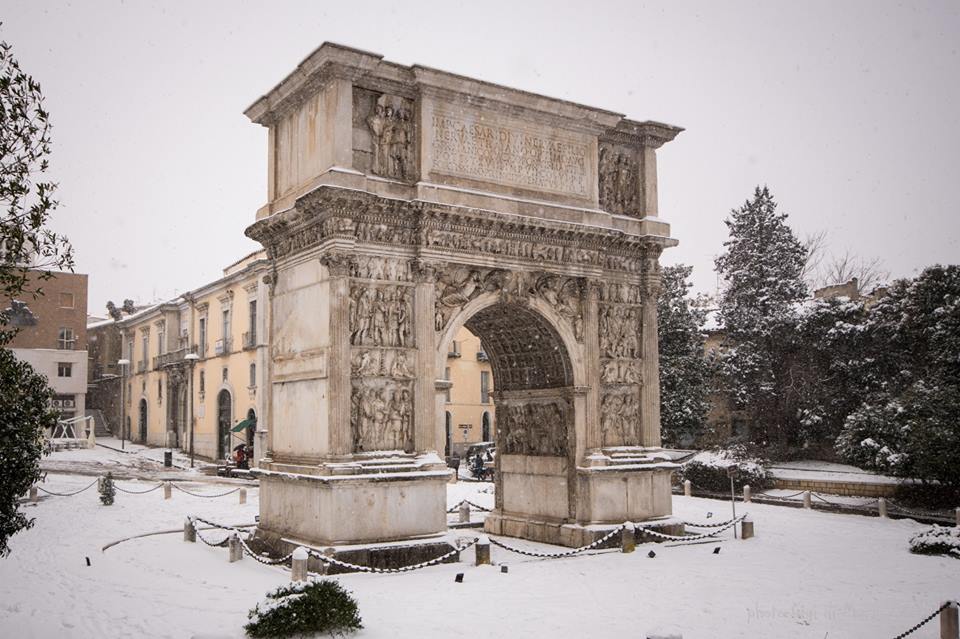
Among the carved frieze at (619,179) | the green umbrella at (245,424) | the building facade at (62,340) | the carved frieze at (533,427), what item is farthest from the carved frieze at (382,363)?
the building facade at (62,340)

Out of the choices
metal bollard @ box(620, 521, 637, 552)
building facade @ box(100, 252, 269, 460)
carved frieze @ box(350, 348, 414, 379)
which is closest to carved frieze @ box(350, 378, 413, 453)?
carved frieze @ box(350, 348, 414, 379)

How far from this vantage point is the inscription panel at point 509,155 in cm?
1695

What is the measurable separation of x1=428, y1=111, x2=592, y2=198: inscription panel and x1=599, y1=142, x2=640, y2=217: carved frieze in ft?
2.40

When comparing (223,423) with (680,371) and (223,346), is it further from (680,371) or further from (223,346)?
(680,371)

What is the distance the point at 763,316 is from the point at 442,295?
840 inches

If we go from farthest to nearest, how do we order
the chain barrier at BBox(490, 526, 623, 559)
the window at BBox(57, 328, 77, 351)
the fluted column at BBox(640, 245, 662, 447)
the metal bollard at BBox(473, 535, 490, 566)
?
the window at BBox(57, 328, 77, 351) < the fluted column at BBox(640, 245, 662, 447) < the chain barrier at BBox(490, 526, 623, 559) < the metal bollard at BBox(473, 535, 490, 566)

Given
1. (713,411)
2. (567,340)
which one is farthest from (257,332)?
(567,340)

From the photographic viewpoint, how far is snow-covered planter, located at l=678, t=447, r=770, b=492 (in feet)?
96.5

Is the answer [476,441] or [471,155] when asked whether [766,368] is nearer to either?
[476,441]

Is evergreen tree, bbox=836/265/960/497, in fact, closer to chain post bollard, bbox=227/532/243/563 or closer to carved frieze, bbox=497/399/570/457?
carved frieze, bbox=497/399/570/457

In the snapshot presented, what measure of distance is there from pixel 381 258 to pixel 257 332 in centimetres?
2344

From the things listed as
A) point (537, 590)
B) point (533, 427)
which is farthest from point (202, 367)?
point (537, 590)

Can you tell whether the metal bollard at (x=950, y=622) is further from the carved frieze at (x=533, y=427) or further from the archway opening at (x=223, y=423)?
the archway opening at (x=223, y=423)

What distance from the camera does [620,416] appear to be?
19.0 m
